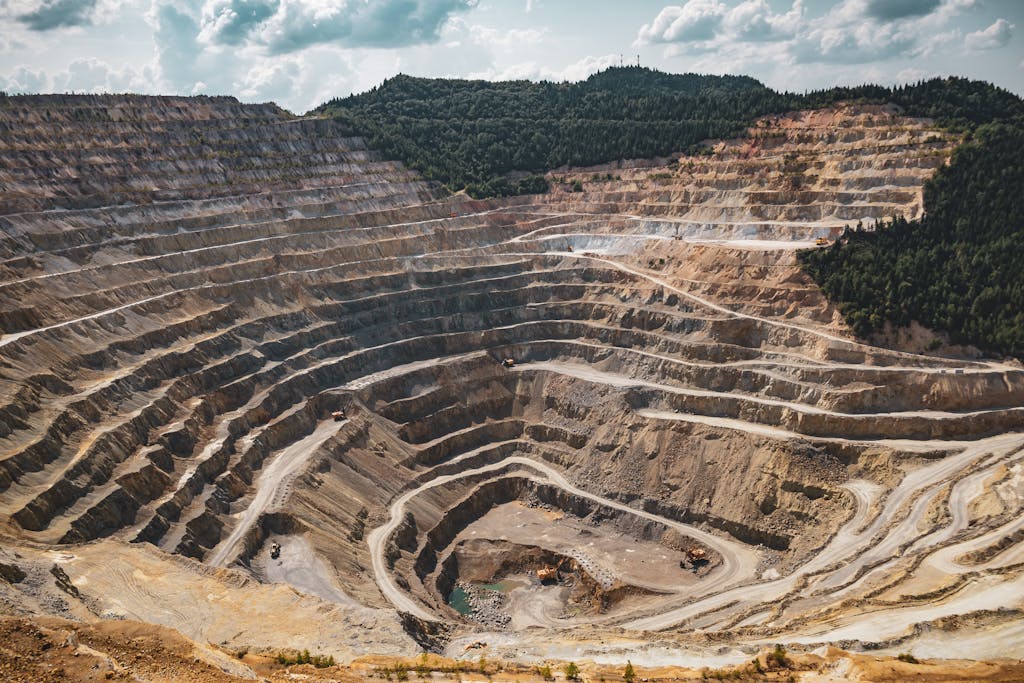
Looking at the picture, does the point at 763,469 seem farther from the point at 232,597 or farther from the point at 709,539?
the point at 232,597

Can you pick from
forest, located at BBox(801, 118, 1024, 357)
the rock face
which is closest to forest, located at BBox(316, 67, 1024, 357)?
forest, located at BBox(801, 118, 1024, 357)

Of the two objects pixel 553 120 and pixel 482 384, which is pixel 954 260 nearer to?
pixel 482 384

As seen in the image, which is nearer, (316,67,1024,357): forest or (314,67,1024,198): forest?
(316,67,1024,357): forest

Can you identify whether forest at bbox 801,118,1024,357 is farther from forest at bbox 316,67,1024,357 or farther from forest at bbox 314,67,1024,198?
forest at bbox 314,67,1024,198

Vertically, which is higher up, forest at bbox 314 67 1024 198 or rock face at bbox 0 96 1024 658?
forest at bbox 314 67 1024 198

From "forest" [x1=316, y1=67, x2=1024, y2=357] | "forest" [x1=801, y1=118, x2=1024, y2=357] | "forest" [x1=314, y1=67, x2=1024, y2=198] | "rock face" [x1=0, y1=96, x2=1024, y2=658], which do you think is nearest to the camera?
"rock face" [x1=0, y1=96, x2=1024, y2=658]

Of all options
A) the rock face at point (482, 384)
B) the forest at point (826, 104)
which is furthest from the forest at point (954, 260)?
the rock face at point (482, 384)

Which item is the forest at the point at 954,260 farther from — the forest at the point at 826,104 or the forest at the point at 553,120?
the forest at the point at 553,120

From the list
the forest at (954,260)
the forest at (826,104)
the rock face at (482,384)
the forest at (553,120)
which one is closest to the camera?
the rock face at (482,384)
